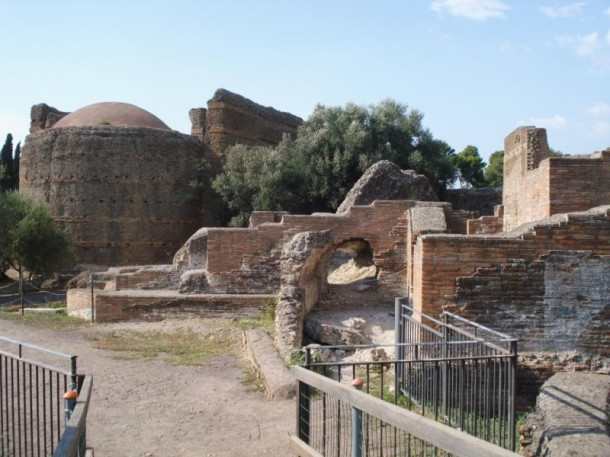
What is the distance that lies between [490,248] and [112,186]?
63.3 ft

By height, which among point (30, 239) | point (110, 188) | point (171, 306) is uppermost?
point (110, 188)

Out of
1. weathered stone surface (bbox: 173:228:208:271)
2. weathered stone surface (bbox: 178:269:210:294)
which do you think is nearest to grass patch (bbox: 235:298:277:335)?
weathered stone surface (bbox: 178:269:210:294)

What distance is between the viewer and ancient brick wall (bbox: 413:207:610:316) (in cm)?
648

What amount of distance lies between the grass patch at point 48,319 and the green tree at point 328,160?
857cm

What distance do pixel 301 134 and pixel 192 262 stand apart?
9.64m

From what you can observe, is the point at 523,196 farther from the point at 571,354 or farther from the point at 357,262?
the point at 357,262

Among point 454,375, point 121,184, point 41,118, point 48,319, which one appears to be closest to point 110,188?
point 121,184

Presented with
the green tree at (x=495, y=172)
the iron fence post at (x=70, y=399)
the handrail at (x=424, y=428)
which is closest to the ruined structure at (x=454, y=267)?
the handrail at (x=424, y=428)

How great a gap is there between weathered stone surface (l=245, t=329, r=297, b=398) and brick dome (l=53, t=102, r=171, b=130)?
1719cm

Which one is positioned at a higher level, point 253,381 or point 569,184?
point 569,184

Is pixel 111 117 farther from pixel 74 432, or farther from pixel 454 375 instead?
pixel 74 432

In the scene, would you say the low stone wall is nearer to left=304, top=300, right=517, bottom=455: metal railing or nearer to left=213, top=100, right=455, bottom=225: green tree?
left=304, top=300, right=517, bottom=455: metal railing

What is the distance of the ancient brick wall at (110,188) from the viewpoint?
2312cm

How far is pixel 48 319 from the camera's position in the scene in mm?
13203
